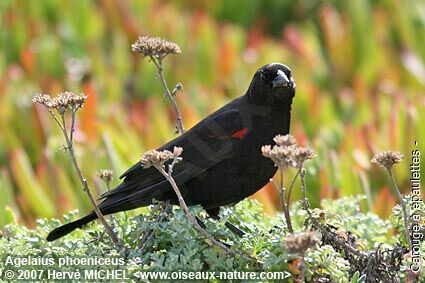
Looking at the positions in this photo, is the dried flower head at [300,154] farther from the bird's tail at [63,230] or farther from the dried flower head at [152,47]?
the bird's tail at [63,230]

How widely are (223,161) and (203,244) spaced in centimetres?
53

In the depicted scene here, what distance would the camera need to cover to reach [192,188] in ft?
11.9

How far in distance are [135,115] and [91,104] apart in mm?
354

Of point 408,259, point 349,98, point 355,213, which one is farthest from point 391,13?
point 408,259

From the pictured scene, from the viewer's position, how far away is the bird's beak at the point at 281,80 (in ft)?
11.6

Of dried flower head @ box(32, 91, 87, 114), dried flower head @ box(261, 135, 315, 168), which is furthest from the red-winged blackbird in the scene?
dried flower head @ box(261, 135, 315, 168)

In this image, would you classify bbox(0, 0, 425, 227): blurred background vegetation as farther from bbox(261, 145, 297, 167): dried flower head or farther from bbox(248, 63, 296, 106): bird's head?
bbox(261, 145, 297, 167): dried flower head

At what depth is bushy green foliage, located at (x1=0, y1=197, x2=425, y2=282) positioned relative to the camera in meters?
2.88

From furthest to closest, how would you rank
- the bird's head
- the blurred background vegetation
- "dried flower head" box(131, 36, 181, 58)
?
the blurred background vegetation, the bird's head, "dried flower head" box(131, 36, 181, 58)

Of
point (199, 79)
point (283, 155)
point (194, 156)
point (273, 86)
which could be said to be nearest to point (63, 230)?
point (194, 156)

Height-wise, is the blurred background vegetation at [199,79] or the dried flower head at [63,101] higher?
the blurred background vegetation at [199,79]

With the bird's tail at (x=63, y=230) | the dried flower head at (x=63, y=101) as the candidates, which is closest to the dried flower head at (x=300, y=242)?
the dried flower head at (x=63, y=101)

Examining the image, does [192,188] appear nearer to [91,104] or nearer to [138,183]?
[138,183]

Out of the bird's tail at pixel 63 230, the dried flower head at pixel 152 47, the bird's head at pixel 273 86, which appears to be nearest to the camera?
the dried flower head at pixel 152 47
